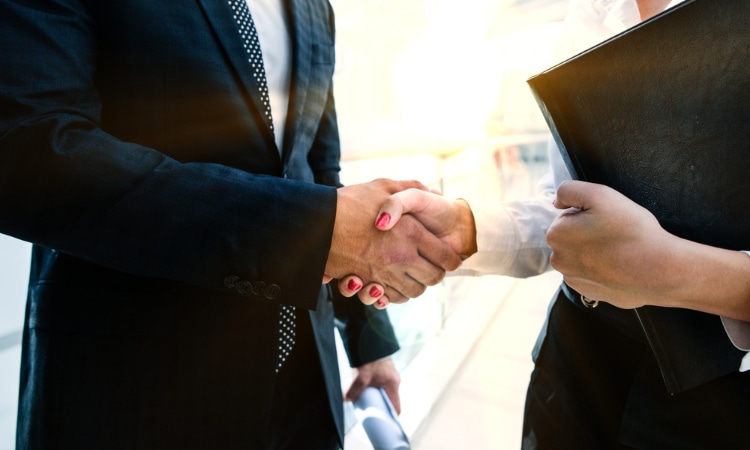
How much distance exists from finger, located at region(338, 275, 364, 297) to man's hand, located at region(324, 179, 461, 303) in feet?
0.04

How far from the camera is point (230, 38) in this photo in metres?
0.66

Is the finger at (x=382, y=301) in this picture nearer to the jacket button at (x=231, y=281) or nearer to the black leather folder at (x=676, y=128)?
the jacket button at (x=231, y=281)

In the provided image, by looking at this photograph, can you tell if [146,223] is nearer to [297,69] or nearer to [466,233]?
[297,69]

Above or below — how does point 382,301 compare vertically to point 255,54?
below

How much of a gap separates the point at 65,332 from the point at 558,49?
109cm

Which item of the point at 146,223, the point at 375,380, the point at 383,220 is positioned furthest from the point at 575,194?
the point at 375,380

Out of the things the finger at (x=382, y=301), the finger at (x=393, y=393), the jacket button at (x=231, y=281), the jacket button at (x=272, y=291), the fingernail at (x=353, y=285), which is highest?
the jacket button at (x=231, y=281)

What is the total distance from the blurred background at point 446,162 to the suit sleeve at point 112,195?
39 cm

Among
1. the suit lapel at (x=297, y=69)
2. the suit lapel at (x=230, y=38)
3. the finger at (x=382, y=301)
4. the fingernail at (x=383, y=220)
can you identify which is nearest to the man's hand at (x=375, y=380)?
the finger at (x=382, y=301)

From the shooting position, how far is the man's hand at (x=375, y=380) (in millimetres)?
1137

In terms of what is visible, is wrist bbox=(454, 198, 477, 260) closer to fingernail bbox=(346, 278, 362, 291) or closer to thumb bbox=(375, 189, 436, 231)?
thumb bbox=(375, 189, 436, 231)

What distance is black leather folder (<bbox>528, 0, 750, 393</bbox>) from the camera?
42 centimetres

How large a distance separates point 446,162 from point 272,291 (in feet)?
5.95

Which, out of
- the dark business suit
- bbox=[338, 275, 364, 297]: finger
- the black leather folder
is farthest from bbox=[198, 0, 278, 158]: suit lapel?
the black leather folder
